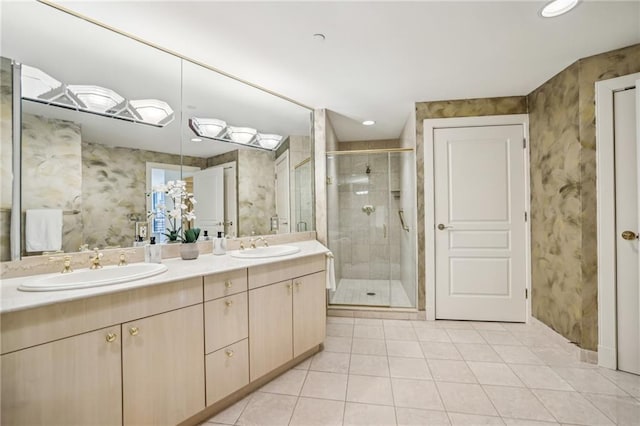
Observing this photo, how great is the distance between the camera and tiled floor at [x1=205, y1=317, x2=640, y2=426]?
1602mm

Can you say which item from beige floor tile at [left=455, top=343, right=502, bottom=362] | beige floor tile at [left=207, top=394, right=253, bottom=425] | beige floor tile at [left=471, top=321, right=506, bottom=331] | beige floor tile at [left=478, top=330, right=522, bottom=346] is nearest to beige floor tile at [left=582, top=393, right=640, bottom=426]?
beige floor tile at [left=455, top=343, right=502, bottom=362]

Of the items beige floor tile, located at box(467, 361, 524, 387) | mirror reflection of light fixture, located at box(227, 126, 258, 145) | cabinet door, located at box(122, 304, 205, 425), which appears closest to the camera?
cabinet door, located at box(122, 304, 205, 425)

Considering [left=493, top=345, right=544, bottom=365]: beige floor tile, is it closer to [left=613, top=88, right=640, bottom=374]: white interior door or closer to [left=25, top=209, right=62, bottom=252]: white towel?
[left=613, top=88, right=640, bottom=374]: white interior door

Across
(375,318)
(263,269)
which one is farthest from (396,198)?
(263,269)

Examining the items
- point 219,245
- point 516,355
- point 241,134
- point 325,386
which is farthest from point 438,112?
point 325,386

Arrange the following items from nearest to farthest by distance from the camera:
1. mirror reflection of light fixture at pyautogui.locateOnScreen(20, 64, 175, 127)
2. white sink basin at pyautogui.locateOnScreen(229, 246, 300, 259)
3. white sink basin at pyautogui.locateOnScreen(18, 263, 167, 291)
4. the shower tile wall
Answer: white sink basin at pyautogui.locateOnScreen(18, 263, 167, 291)
mirror reflection of light fixture at pyautogui.locateOnScreen(20, 64, 175, 127)
white sink basin at pyautogui.locateOnScreen(229, 246, 300, 259)
the shower tile wall

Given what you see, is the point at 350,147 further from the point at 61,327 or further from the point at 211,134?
the point at 61,327

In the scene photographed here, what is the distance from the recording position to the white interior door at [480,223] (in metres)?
2.89

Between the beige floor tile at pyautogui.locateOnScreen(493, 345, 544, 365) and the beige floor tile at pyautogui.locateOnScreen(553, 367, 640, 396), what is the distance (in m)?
0.15

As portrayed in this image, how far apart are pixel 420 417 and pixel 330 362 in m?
0.79

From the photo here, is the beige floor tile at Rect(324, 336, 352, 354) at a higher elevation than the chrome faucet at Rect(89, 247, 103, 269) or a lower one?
lower

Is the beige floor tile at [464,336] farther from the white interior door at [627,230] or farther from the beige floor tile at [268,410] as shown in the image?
the beige floor tile at [268,410]

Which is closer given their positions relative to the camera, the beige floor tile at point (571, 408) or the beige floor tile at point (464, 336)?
the beige floor tile at point (571, 408)

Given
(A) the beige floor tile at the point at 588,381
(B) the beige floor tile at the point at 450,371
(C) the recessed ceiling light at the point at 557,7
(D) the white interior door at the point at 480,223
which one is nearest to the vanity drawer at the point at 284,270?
(B) the beige floor tile at the point at 450,371
